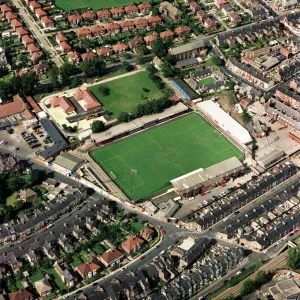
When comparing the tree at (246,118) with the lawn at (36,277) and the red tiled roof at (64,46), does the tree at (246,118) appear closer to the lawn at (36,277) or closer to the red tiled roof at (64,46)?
the red tiled roof at (64,46)

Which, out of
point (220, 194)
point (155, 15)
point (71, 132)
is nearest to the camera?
point (220, 194)

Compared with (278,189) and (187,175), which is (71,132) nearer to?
(187,175)

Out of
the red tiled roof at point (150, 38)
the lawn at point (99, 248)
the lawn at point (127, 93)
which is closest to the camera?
the lawn at point (99, 248)

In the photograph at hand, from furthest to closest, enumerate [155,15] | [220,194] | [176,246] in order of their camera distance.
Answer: [155,15], [220,194], [176,246]

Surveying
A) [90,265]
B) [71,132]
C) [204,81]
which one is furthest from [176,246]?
[204,81]

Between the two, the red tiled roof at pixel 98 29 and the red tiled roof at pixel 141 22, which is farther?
the red tiled roof at pixel 141 22

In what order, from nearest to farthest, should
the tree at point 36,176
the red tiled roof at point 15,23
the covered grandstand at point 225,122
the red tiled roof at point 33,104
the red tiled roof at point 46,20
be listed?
the tree at point 36,176, the covered grandstand at point 225,122, the red tiled roof at point 33,104, the red tiled roof at point 15,23, the red tiled roof at point 46,20

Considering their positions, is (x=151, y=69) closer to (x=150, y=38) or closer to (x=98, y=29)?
(x=150, y=38)

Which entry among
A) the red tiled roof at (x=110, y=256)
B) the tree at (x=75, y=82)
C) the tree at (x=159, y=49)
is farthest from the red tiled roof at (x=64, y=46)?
the red tiled roof at (x=110, y=256)
